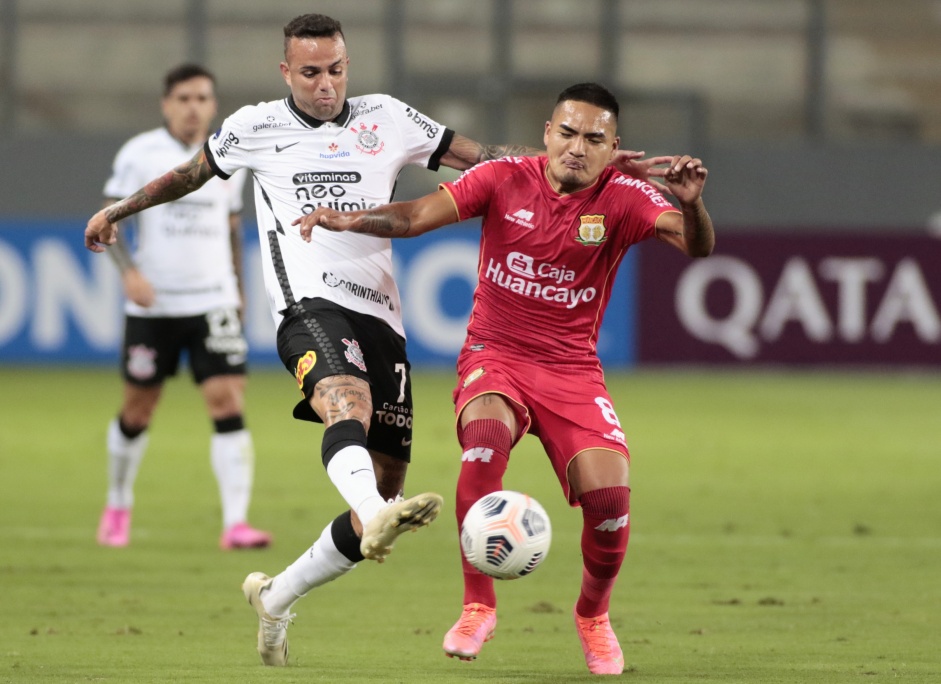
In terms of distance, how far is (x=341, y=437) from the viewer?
5.48m

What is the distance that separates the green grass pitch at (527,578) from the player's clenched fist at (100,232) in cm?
154

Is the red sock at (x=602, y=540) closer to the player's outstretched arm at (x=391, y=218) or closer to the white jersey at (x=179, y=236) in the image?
the player's outstretched arm at (x=391, y=218)

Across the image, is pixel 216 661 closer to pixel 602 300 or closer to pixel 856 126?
pixel 602 300

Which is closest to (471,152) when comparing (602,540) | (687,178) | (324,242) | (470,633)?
(324,242)

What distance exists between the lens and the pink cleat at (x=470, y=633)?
5.55 meters

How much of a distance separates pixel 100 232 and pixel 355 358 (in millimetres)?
1192

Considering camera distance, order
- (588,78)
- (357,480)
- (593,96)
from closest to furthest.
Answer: (357,480)
(593,96)
(588,78)

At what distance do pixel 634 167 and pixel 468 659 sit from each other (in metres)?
1.98

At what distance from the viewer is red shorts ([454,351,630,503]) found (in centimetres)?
582

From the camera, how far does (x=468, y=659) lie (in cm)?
558

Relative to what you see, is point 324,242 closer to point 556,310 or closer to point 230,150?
point 230,150

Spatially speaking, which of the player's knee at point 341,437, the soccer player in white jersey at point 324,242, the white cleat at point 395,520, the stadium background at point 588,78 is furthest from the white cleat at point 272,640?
the stadium background at point 588,78

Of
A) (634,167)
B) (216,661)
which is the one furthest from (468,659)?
(634,167)

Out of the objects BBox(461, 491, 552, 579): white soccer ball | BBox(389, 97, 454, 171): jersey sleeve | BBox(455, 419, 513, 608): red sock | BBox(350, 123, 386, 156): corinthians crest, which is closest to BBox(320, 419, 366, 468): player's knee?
BBox(455, 419, 513, 608): red sock
